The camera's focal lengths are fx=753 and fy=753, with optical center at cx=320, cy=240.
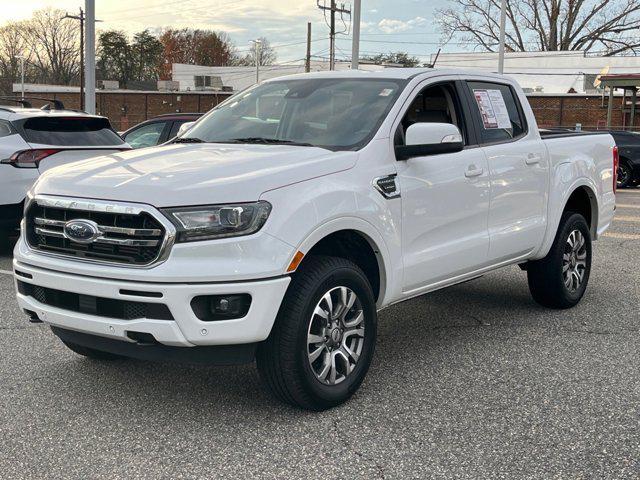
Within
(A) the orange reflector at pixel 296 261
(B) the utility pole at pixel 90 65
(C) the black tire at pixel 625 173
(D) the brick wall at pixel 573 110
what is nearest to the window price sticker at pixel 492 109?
(A) the orange reflector at pixel 296 261

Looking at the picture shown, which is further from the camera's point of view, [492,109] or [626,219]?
[626,219]

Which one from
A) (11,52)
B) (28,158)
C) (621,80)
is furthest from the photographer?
(11,52)

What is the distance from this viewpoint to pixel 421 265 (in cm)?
457

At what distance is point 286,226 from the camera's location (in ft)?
11.9

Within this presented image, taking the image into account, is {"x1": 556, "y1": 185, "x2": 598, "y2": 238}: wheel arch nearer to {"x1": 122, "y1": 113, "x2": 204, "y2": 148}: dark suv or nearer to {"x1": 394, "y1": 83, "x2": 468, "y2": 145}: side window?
{"x1": 394, "y1": 83, "x2": 468, "y2": 145}: side window

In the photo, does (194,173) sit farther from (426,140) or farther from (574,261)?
(574,261)

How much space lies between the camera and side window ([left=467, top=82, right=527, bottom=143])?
542cm

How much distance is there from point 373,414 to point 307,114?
1969mm

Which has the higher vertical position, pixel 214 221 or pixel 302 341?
pixel 214 221

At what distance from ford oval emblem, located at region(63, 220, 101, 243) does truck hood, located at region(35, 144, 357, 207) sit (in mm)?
138

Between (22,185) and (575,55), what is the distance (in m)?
52.7

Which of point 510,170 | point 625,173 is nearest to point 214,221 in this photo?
point 510,170

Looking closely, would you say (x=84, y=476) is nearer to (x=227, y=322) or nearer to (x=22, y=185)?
(x=227, y=322)

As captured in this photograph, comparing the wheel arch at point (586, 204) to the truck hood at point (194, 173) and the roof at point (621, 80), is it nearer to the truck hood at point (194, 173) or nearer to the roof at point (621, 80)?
the truck hood at point (194, 173)
